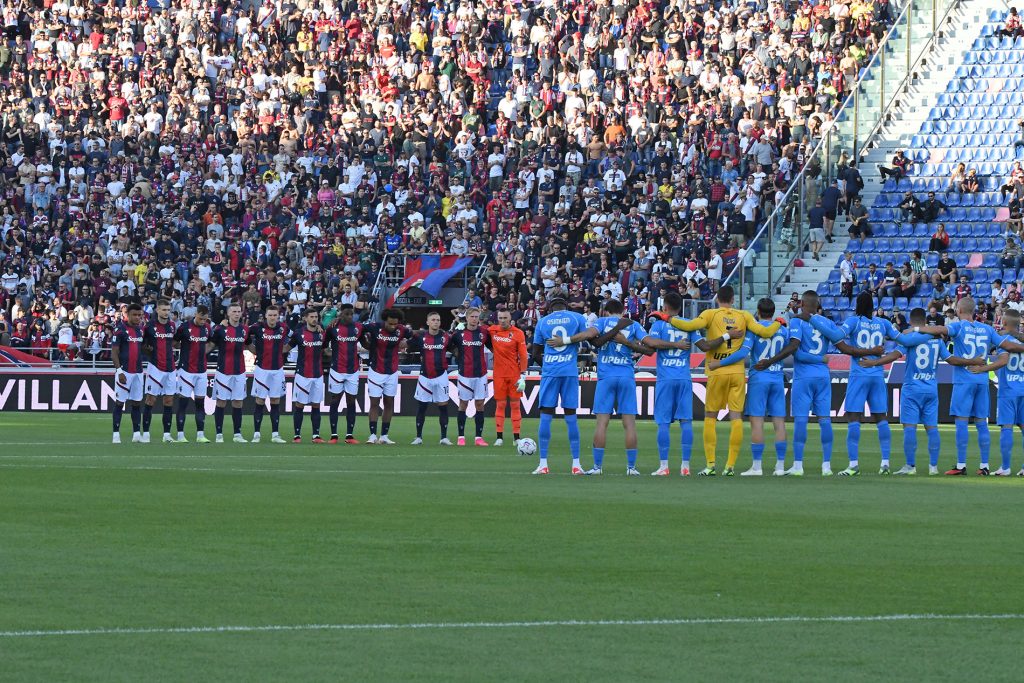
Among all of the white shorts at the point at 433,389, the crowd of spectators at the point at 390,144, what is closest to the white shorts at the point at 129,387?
the white shorts at the point at 433,389

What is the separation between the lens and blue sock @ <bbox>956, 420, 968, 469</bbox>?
2131 centimetres

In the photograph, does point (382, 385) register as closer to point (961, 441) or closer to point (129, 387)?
point (129, 387)

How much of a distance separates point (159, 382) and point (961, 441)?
12492 millimetres

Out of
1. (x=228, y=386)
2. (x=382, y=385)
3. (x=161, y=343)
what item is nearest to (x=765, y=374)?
(x=382, y=385)

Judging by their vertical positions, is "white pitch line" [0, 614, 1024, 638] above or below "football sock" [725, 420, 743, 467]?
below

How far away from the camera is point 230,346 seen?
1141 inches

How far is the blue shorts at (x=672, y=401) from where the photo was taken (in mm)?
20531

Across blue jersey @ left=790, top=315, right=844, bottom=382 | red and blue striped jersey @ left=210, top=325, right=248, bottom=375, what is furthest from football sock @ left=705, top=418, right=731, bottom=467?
red and blue striped jersey @ left=210, top=325, right=248, bottom=375

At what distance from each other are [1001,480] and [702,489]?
3.93 metres

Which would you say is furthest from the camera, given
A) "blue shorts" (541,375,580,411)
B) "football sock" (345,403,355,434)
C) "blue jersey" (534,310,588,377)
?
"football sock" (345,403,355,434)

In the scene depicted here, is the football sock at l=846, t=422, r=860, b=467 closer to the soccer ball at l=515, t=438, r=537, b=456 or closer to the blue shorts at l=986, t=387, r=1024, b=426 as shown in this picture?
the blue shorts at l=986, t=387, r=1024, b=426

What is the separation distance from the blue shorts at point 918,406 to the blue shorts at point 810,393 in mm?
869

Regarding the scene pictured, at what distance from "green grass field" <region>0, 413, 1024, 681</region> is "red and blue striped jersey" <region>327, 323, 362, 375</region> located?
9264 mm

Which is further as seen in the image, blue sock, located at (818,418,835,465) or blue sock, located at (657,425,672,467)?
blue sock, located at (818,418,835,465)
